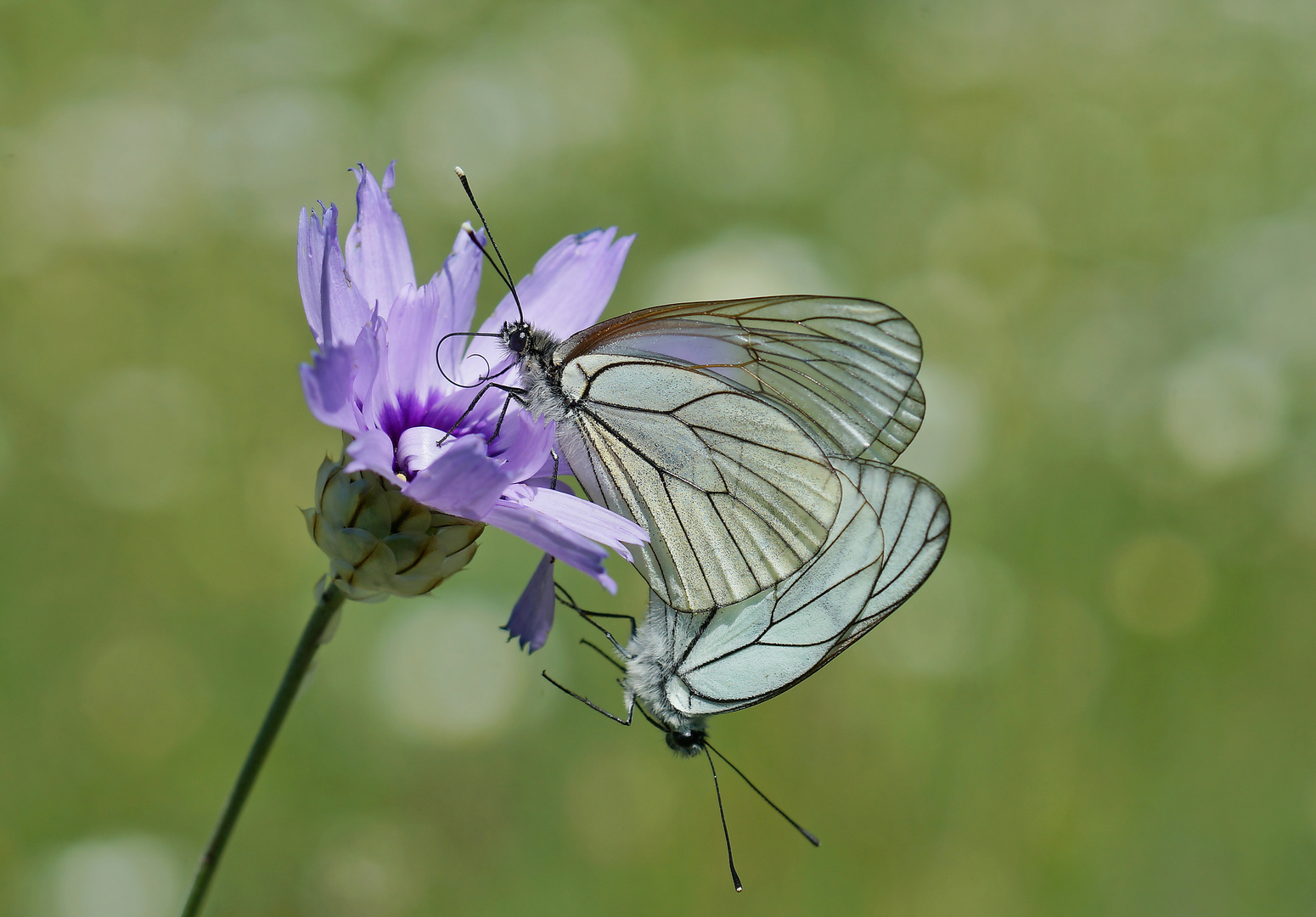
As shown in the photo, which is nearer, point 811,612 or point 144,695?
point 811,612

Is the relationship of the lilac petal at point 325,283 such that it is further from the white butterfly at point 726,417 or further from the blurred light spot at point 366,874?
the blurred light spot at point 366,874

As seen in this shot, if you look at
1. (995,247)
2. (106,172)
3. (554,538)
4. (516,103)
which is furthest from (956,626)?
(106,172)

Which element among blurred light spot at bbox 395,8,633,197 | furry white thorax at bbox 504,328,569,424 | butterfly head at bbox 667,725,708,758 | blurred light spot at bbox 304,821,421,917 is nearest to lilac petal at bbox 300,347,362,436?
furry white thorax at bbox 504,328,569,424

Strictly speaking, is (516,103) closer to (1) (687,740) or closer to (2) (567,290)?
(2) (567,290)

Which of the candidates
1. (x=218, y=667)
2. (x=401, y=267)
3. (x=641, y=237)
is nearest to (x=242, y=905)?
(x=218, y=667)

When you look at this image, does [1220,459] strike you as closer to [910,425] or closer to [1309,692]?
[1309,692]

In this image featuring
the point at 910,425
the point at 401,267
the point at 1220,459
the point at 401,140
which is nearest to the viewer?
the point at 401,267

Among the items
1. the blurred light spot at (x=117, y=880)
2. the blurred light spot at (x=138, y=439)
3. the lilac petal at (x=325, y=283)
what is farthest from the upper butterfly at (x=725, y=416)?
→ the blurred light spot at (x=138, y=439)
